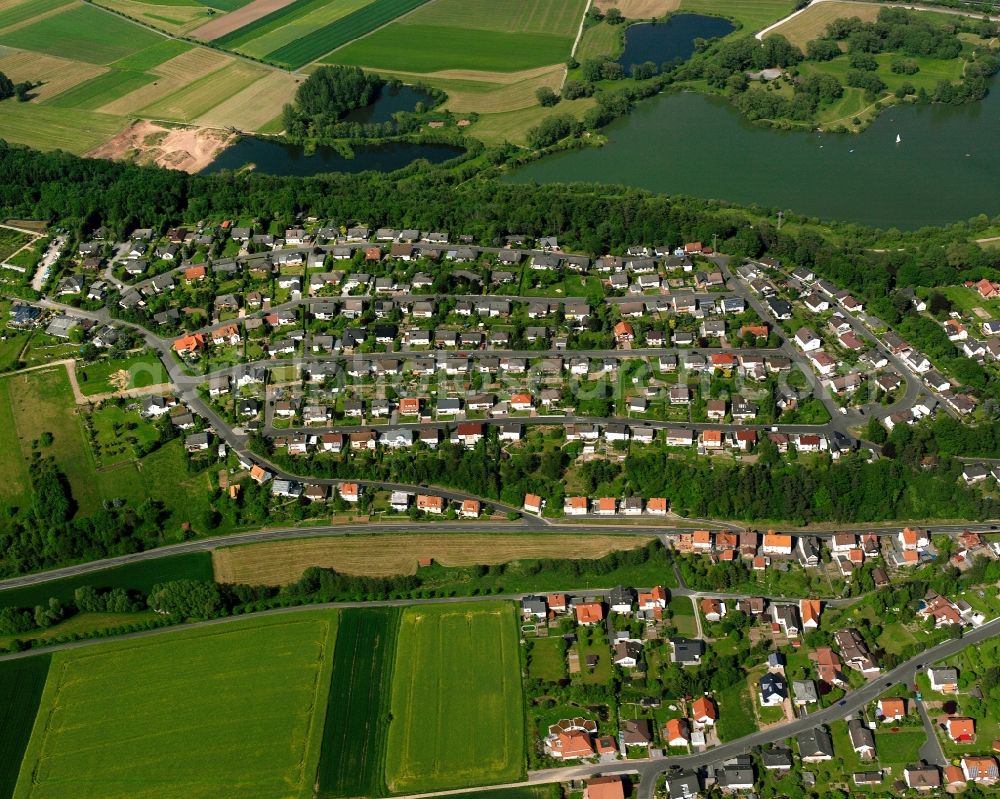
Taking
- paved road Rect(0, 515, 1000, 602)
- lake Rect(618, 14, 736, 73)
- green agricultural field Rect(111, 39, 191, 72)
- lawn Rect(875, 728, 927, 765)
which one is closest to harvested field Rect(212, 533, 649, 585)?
paved road Rect(0, 515, 1000, 602)

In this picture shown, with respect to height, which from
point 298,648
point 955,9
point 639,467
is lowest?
point 298,648

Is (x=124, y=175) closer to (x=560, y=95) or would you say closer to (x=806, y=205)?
(x=560, y=95)

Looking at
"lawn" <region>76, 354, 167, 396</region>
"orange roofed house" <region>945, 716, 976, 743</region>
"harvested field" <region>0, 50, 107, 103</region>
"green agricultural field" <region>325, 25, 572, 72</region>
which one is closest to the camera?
"orange roofed house" <region>945, 716, 976, 743</region>

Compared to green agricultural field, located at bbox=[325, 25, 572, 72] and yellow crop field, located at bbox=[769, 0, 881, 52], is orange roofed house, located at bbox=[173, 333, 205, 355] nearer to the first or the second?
green agricultural field, located at bbox=[325, 25, 572, 72]

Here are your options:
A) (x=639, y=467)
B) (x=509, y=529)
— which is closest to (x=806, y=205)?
(x=639, y=467)

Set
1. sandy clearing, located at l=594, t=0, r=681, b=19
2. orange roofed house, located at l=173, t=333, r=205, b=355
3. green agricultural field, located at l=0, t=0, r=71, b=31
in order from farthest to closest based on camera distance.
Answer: green agricultural field, located at l=0, t=0, r=71, b=31, sandy clearing, located at l=594, t=0, r=681, b=19, orange roofed house, located at l=173, t=333, r=205, b=355

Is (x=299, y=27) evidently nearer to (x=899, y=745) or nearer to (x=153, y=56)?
(x=153, y=56)

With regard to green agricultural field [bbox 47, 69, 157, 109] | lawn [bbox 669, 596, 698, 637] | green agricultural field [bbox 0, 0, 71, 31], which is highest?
green agricultural field [bbox 0, 0, 71, 31]

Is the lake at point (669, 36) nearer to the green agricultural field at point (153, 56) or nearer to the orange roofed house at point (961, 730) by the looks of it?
the green agricultural field at point (153, 56)
